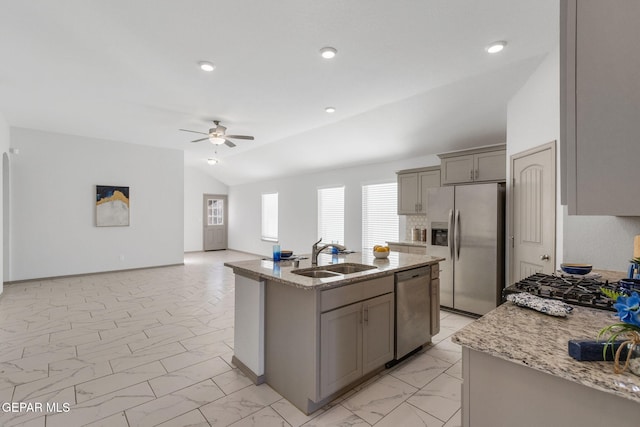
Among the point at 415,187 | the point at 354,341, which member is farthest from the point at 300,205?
the point at 354,341

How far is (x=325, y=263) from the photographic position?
2885mm

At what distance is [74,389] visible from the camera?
94.3 inches

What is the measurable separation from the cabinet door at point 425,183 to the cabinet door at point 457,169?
191 mm

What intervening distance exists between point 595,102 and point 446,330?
3369 millimetres

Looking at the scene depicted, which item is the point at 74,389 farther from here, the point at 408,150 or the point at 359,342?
the point at 408,150

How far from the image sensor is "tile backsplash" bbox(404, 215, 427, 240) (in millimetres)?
5461

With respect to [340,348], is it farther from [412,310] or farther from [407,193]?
[407,193]

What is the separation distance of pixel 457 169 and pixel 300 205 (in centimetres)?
464

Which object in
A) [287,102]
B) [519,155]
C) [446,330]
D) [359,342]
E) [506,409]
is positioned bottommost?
[446,330]

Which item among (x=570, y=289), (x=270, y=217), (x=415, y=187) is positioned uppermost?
(x=415, y=187)

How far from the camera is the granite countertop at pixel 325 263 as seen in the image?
2.10 m

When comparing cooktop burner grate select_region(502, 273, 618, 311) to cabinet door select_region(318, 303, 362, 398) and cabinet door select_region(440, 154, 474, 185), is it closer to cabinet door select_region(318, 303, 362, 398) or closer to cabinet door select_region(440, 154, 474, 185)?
cabinet door select_region(318, 303, 362, 398)

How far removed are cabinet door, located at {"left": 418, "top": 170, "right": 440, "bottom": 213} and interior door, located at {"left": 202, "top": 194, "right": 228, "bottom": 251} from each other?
8.18m

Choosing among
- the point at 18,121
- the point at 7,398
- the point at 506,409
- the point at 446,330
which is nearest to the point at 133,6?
the point at 7,398
